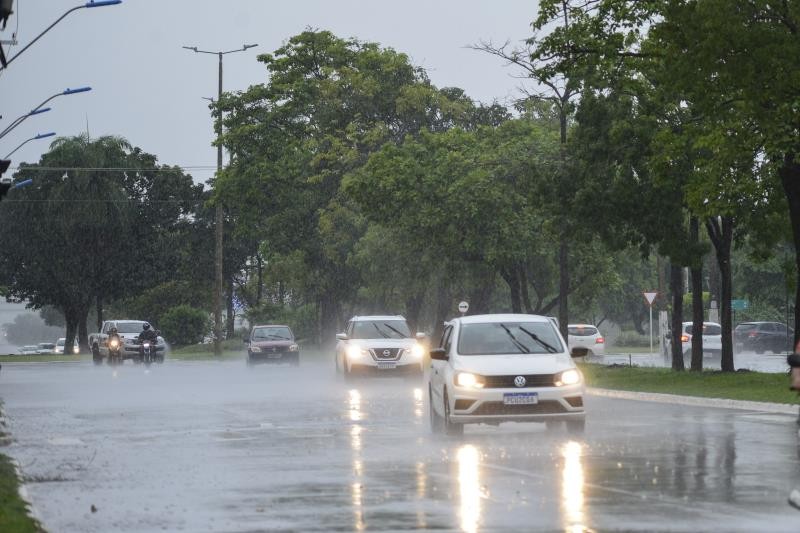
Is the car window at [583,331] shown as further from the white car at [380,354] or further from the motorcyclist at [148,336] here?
the white car at [380,354]

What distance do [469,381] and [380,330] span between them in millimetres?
21593

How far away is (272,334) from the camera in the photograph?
61250 mm

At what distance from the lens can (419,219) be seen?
186ft

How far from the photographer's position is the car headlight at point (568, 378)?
70.2 feet

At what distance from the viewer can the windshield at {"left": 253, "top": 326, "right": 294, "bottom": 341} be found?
60688mm

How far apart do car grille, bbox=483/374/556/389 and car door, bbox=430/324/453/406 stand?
2.96ft

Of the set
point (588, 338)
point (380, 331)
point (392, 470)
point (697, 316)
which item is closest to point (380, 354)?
point (380, 331)

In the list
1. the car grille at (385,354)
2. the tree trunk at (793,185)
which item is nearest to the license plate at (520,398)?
the tree trunk at (793,185)

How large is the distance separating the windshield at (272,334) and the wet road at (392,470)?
95.2 ft

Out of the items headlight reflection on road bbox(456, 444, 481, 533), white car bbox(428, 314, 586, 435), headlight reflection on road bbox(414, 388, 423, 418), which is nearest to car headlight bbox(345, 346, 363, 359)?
headlight reflection on road bbox(414, 388, 423, 418)

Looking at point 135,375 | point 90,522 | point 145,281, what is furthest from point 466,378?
point 145,281

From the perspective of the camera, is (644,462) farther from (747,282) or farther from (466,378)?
(747,282)

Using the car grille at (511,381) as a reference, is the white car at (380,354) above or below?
above

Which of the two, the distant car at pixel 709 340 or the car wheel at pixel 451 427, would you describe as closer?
the car wheel at pixel 451 427
